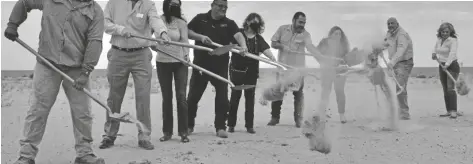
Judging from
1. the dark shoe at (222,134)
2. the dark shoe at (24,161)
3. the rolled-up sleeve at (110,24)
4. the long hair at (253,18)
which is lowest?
the dark shoe at (24,161)

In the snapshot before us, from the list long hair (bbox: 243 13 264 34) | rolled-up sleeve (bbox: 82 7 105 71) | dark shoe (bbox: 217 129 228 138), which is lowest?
dark shoe (bbox: 217 129 228 138)

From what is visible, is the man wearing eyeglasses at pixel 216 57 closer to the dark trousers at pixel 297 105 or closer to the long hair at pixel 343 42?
the long hair at pixel 343 42

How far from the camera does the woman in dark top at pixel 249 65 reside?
24.1 feet

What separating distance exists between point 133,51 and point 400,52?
5022 millimetres

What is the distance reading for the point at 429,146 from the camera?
20.5ft

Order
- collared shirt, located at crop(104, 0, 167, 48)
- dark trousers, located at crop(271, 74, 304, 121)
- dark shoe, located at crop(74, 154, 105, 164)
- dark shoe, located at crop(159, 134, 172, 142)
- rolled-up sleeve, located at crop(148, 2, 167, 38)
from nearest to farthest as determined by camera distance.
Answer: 1. dark shoe, located at crop(74, 154, 105, 164)
2. rolled-up sleeve, located at crop(148, 2, 167, 38)
3. collared shirt, located at crop(104, 0, 167, 48)
4. dark shoe, located at crop(159, 134, 172, 142)
5. dark trousers, located at crop(271, 74, 304, 121)

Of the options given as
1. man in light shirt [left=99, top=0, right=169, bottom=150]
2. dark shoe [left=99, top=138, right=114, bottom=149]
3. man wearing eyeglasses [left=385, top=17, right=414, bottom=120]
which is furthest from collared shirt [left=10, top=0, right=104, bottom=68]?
man wearing eyeglasses [left=385, top=17, right=414, bottom=120]

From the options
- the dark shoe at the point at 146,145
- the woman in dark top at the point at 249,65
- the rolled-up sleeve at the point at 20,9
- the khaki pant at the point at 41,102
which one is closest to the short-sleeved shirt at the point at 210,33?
the woman in dark top at the point at 249,65

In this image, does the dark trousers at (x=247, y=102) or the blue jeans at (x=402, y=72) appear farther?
the blue jeans at (x=402, y=72)

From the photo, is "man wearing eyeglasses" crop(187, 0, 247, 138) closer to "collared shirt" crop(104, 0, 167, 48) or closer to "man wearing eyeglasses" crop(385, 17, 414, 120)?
"collared shirt" crop(104, 0, 167, 48)

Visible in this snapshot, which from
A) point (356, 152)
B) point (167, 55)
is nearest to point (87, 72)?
point (167, 55)

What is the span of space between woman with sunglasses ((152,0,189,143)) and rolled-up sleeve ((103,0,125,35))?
0.73 metres

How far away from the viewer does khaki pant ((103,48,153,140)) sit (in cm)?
580

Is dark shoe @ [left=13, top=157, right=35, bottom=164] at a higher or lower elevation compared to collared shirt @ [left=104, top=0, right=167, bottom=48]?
lower
